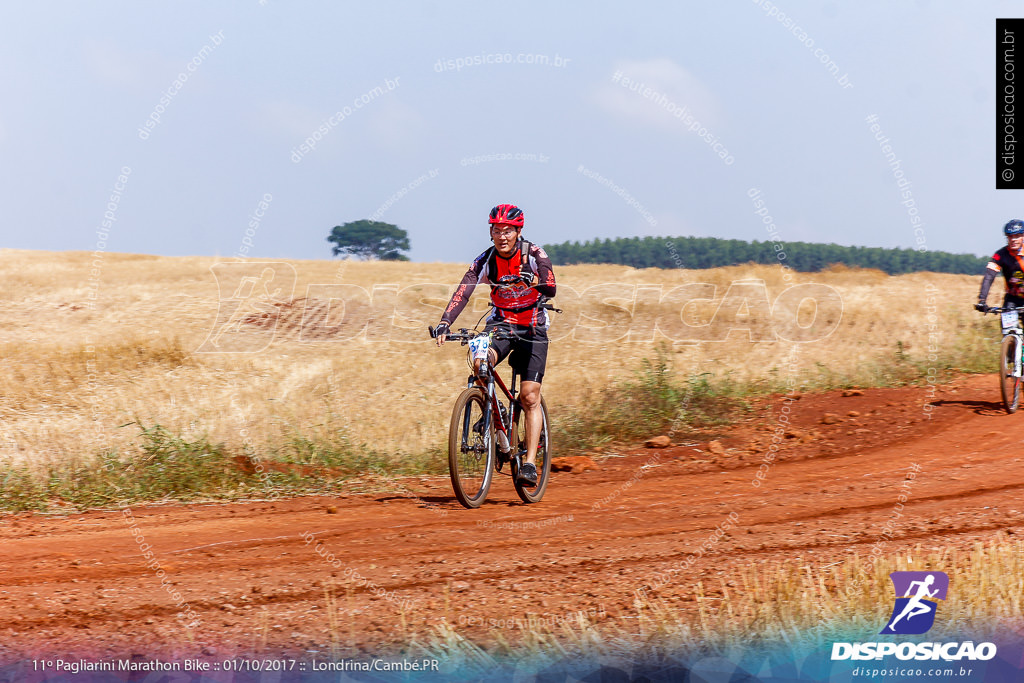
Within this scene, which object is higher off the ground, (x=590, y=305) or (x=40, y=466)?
(x=590, y=305)

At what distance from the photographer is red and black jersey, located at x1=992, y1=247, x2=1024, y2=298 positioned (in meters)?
12.8

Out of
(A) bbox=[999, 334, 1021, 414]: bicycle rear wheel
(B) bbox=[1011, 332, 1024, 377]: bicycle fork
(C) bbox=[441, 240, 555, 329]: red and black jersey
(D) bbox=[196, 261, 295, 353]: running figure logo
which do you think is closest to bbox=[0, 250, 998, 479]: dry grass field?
(D) bbox=[196, 261, 295, 353]: running figure logo

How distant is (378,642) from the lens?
5316 mm

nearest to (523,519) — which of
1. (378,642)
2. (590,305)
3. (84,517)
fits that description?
(378,642)

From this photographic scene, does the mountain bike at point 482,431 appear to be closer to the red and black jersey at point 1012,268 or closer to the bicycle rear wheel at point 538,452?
the bicycle rear wheel at point 538,452

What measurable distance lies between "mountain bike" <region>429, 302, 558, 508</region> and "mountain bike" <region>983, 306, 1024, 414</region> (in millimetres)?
7554

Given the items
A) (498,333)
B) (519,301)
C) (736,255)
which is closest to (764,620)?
(498,333)

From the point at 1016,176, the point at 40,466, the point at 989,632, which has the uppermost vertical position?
the point at 1016,176

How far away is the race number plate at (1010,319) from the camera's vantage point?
12742 mm

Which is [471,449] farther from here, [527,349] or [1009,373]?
[1009,373]

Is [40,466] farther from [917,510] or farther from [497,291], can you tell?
[917,510]

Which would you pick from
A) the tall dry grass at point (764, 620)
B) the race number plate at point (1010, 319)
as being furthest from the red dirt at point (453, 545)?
the race number plate at point (1010, 319)

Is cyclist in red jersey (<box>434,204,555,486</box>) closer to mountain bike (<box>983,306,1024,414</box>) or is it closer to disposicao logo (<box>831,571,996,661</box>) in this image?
disposicao logo (<box>831,571,996,661</box>)

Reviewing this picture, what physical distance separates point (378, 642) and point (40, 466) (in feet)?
27.8
